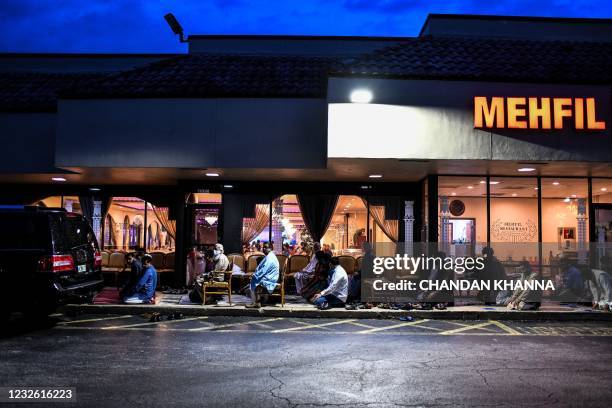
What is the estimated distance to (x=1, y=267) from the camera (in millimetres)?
9328

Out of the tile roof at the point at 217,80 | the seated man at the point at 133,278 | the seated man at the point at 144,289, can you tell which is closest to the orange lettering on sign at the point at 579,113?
the tile roof at the point at 217,80

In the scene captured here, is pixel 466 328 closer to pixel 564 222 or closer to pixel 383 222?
pixel 383 222

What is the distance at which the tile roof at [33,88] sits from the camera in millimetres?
14688

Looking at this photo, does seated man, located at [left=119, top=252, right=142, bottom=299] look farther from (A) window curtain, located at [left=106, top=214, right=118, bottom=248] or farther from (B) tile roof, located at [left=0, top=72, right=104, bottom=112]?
(B) tile roof, located at [left=0, top=72, right=104, bottom=112]

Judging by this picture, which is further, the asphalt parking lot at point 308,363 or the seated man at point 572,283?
the seated man at point 572,283

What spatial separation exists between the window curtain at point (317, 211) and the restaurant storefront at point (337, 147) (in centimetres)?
5

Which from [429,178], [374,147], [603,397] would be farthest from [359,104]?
[603,397]

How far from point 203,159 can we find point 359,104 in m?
4.39

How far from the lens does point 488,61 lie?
12.9 m

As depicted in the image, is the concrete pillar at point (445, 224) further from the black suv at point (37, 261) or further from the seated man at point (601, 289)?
the black suv at point (37, 261)

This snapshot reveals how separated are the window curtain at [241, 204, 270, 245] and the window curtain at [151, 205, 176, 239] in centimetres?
250

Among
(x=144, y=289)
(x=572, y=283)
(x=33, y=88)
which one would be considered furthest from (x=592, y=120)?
(x=33, y=88)

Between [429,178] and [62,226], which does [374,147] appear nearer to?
[429,178]

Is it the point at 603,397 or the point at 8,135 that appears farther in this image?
the point at 8,135
